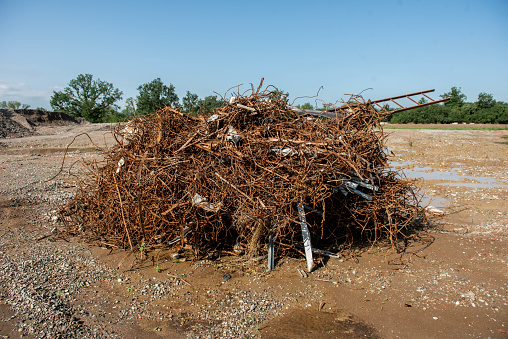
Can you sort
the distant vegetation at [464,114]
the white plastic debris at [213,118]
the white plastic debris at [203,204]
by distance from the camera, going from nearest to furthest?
1. the white plastic debris at [203,204]
2. the white plastic debris at [213,118]
3. the distant vegetation at [464,114]

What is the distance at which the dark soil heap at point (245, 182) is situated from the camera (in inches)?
190

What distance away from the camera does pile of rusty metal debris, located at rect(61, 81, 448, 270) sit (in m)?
4.84

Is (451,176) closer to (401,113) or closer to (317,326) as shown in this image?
(317,326)

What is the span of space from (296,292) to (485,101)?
2271 inches

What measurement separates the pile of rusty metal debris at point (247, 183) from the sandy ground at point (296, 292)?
0.45m

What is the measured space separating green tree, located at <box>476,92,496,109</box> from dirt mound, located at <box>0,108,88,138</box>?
186ft

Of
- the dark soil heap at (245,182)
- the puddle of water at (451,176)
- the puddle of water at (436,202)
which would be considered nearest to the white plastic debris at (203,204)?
the dark soil heap at (245,182)

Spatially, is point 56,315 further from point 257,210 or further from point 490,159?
point 490,159

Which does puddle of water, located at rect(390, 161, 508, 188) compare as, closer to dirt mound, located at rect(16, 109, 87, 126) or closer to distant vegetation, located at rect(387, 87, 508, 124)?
dirt mound, located at rect(16, 109, 87, 126)

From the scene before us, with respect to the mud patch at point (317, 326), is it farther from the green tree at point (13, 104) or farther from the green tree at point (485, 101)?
the green tree at point (13, 104)

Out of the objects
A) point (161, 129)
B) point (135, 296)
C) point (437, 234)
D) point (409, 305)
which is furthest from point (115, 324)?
point (437, 234)

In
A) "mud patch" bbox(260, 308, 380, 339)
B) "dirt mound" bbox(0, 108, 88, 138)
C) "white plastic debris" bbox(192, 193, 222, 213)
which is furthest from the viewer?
"dirt mound" bbox(0, 108, 88, 138)

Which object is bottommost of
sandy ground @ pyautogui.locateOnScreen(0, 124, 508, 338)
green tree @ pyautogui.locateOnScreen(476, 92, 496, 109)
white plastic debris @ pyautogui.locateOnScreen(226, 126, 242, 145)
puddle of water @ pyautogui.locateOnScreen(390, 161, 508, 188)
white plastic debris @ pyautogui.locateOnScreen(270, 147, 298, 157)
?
sandy ground @ pyautogui.locateOnScreen(0, 124, 508, 338)

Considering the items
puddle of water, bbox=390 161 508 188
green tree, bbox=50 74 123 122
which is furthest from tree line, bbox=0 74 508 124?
puddle of water, bbox=390 161 508 188
